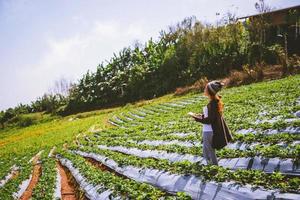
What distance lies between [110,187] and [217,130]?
→ 165 inches

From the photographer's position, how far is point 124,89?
5372cm

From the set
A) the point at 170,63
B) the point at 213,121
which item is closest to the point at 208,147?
the point at 213,121

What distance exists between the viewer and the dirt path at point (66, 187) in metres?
12.2

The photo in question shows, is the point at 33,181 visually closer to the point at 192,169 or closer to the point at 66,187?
the point at 66,187

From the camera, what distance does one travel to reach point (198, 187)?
24.4 feet

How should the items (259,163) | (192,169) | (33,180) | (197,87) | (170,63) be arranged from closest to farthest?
(259,163) → (192,169) → (33,180) → (197,87) → (170,63)

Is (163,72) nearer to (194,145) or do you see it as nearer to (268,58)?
(268,58)

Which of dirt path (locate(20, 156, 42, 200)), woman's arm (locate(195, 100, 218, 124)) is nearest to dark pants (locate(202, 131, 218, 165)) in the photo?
woman's arm (locate(195, 100, 218, 124))

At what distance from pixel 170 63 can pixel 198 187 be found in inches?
1646

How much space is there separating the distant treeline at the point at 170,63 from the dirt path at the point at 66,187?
26331 millimetres

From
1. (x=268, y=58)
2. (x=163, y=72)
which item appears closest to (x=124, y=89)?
(x=163, y=72)

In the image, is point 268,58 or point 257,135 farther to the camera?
point 268,58

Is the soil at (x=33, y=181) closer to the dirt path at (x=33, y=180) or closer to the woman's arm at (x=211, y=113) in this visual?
the dirt path at (x=33, y=180)

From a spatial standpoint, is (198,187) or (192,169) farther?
(192,169)
